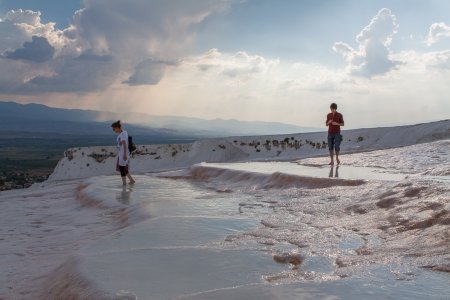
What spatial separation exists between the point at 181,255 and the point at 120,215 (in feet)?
10.5

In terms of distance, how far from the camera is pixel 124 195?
356 inches

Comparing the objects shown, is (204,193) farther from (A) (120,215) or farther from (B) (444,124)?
(B) (444,124)

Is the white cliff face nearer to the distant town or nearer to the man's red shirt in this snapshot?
the distant town

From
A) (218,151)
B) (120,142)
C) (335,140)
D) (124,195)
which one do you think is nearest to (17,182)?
(218,151)

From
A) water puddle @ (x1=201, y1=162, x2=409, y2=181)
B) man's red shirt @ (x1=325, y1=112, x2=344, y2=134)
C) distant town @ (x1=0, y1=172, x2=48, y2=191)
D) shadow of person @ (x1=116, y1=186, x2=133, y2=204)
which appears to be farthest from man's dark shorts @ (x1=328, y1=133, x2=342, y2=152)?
distant town @ (x1=0, y1=172, x2=48, y2=191)

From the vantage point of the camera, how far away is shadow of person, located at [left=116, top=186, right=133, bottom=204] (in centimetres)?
830

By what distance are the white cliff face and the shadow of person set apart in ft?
50.9

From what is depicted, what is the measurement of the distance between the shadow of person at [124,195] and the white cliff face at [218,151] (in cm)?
1552

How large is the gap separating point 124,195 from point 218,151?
1947 cm

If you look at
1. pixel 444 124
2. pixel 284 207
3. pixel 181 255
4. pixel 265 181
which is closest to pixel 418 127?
pixel 444 124

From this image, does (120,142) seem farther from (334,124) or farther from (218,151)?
(218,151)

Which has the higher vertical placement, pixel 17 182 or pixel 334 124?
pixel 334 124

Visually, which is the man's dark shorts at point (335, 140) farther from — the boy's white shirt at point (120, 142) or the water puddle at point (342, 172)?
the boy's white shirt at point (120, 142)

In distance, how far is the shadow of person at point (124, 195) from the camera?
8.30 m
